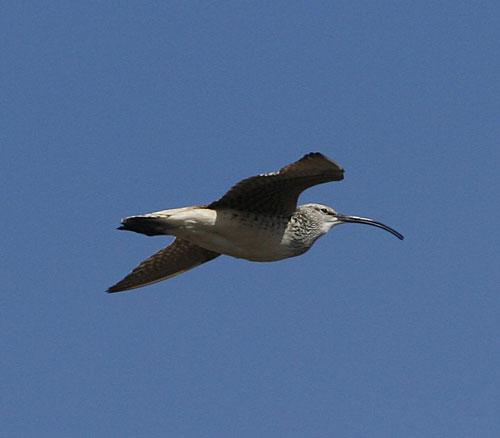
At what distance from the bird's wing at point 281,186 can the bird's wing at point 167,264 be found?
7.00ft

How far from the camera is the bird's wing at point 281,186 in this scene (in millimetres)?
13742

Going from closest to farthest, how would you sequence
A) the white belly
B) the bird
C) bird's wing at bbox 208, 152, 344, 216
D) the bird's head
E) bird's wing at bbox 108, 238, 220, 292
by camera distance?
bird's wing at bbox 208, 152, 344, 216 → the bird → the white belly → the bird's head → bird's wing at bbox 108, 238, 220, 292

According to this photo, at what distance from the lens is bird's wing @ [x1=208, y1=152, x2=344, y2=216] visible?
13742 mm

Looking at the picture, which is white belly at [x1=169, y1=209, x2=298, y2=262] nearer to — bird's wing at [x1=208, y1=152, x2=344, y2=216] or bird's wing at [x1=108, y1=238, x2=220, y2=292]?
bird's wing at [x1=208, y1=152, x2=344, y2=216]

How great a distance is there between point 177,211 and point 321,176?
2178 mm

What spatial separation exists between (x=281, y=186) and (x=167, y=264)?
328 centimetres

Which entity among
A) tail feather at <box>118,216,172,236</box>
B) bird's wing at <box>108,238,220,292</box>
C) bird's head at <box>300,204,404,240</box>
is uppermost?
bird's head at <box>300,204,404,240</box>

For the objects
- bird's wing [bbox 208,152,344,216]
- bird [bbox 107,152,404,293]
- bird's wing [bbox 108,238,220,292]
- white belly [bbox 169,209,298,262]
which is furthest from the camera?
bird's wing [bbox 108,238,220,292]

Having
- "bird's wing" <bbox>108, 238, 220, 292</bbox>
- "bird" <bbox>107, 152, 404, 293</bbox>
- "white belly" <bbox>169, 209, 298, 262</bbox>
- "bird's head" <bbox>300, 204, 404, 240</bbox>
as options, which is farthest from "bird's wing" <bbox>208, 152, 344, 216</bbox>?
"bird's wing" <bbox>108, 238, 220, 292</bbox>

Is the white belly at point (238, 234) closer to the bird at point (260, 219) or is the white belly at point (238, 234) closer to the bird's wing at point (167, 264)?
the bird at point (260, 219)

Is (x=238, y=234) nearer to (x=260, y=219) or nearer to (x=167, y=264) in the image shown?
(x=260, y=219)

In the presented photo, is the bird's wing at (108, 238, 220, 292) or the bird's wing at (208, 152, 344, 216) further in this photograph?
the bird's wing at (108, 238, 220, 292)

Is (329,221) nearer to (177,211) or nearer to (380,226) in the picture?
(380,226)

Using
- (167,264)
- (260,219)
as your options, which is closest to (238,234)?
(260,219)
